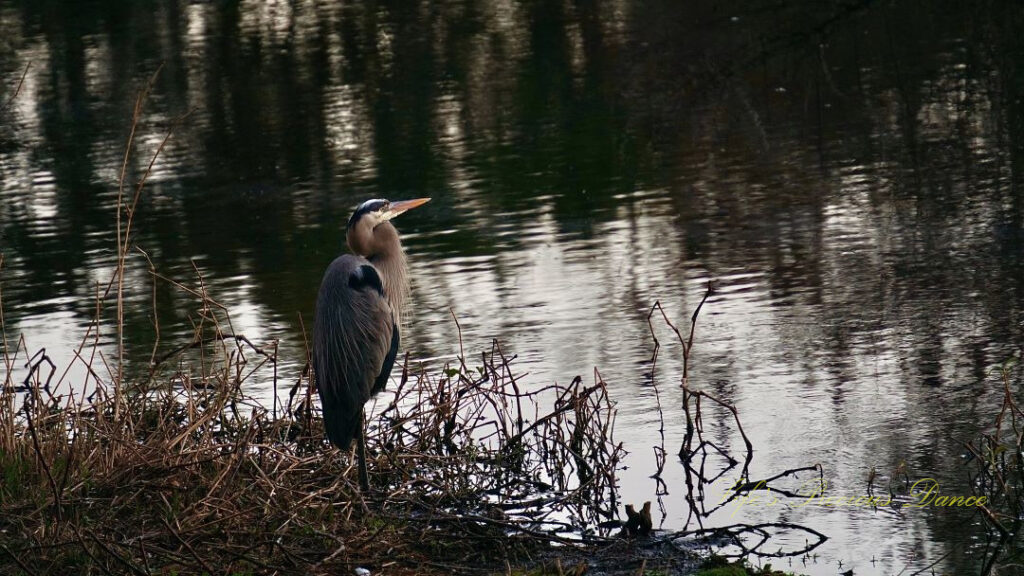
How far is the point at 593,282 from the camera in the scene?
1034cm

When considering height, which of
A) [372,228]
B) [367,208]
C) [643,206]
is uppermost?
[367,208]

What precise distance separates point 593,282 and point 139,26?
20.9 m

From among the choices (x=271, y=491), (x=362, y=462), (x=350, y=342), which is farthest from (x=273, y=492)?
(x=350, y=342)

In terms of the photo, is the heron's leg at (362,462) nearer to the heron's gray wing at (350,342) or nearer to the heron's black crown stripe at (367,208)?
the heron's gray wing at (350,342)

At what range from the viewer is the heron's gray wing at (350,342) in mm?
6367

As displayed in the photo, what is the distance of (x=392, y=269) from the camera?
6.96m

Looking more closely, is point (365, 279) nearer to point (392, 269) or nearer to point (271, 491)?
point (392, 269)

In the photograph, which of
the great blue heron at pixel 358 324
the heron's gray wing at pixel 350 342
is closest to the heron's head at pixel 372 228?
the great blue heron at pixel 358 324

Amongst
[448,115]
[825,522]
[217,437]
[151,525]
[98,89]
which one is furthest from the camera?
[98,89]

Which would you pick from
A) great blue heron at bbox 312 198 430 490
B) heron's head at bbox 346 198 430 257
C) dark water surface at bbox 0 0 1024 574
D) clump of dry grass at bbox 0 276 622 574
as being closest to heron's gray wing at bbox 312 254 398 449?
great blue heron at bbox 312 198 430 490

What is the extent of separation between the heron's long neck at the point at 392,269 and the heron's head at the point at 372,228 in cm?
1

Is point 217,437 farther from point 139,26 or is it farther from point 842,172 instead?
point 139,26

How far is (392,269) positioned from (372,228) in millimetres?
217

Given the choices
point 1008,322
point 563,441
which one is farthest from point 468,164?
point 563,441
